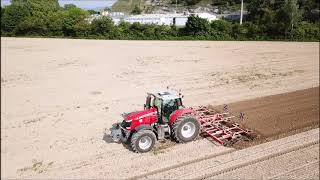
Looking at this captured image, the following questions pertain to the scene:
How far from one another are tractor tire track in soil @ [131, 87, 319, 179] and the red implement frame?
1.33ft

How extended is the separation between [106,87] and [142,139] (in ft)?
28.0

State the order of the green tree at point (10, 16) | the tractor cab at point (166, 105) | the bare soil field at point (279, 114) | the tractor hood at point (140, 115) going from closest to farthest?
the green tree at point (10, 16) → the tractor hood at point (140, 115) → the tractor cab at point (166, 105) → the bare soil field at point (279, 114)

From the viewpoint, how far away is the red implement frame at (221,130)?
11.9 meters

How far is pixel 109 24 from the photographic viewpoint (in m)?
37.2

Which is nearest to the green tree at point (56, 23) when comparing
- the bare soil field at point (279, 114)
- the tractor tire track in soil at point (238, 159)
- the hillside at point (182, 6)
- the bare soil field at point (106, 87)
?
the bare soil field at point (106, 87)

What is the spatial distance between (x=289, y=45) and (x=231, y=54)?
26.0 feet

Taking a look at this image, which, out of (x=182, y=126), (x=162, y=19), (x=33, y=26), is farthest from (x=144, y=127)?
(x=162, y=19)

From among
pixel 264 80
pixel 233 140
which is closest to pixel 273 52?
pixel 264 80

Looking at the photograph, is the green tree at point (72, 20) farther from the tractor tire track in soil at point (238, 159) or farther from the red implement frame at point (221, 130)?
the tractor tire track in soil at point (238, 159)

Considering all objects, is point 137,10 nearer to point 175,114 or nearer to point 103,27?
point 103,27

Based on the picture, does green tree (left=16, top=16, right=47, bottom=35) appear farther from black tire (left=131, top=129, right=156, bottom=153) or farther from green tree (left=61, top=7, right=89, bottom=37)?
black tire (left=131, top=129, right=156, bottom=153)

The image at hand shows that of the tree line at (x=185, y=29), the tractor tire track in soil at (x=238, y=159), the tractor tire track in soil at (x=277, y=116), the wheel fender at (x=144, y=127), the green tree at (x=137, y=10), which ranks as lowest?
the tractor tire track in soil at (x=238, y=159)

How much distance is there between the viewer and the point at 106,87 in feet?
62.2

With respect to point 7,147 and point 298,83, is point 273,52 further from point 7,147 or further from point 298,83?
point 7,147
